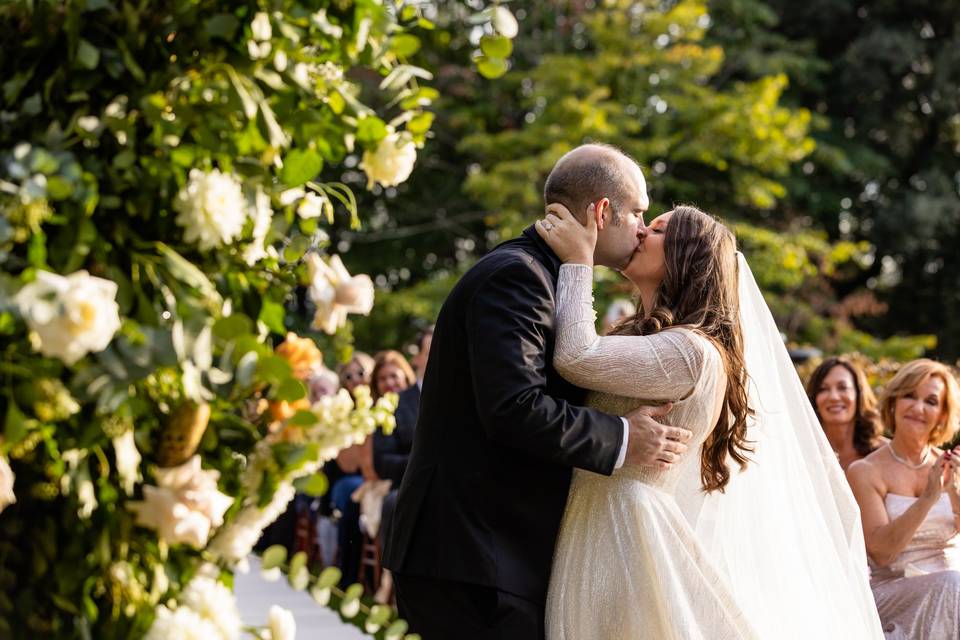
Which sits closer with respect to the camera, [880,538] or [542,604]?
[542,604]

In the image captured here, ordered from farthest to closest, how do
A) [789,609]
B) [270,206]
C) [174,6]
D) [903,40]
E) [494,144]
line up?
[903,40]
[494,144]
[789,609]
[270,206]
[174,6]

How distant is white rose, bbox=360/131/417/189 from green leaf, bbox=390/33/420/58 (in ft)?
0.40

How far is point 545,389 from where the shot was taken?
125 inches

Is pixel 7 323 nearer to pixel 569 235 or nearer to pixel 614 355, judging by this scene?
pixel 614 355

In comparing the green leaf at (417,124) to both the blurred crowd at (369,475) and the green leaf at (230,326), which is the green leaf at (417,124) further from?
the blurred crowd at (369,475)

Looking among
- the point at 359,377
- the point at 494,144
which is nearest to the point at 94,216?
the point at 359,377

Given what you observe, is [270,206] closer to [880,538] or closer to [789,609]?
[789,609]

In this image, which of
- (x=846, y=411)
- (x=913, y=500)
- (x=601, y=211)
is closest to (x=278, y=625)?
(x=601, y=211)

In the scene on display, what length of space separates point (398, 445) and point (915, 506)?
13.2 ft

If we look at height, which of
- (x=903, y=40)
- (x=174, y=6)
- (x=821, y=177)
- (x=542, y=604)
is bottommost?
(x=821, y=177)

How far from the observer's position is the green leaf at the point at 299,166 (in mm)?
1660

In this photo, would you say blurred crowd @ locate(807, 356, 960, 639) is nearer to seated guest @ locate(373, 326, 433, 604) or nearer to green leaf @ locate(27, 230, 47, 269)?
seated guest @ locate(373, 326, 433, 604)

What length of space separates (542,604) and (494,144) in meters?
13.9

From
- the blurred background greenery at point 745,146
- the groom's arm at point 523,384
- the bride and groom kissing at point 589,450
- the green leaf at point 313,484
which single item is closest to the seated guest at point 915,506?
the bride and groom kissing at point 589,450
